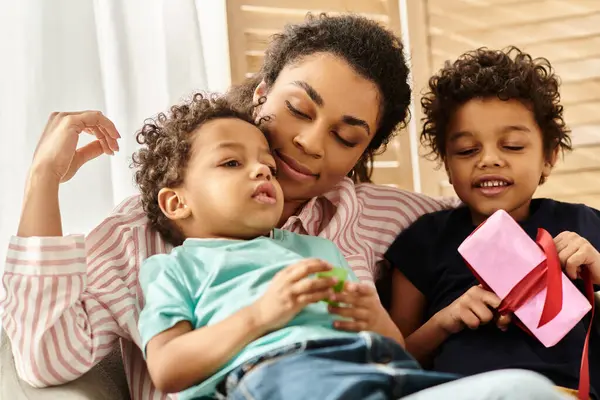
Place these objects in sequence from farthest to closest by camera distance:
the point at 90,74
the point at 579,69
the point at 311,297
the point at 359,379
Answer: the point at 579,69
the point at 90,74
the point at 311,297
the point at 359,379

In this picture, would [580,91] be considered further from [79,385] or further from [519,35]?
[79,385]

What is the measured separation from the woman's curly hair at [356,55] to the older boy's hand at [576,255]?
1.30ft

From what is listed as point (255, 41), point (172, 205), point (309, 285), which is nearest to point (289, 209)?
point (172, 205)

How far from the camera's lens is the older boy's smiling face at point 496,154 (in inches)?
55.9

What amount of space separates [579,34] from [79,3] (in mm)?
1381

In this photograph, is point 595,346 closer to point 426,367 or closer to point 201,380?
point 426,367

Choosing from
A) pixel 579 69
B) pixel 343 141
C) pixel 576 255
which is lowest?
pixel 576 255

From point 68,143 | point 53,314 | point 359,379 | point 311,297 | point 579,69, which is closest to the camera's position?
point 359,379

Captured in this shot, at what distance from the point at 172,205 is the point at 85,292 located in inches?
7.2

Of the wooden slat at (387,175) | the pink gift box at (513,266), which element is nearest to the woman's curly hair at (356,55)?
the pink gift box at (513,266)

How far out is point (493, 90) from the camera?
146 cm

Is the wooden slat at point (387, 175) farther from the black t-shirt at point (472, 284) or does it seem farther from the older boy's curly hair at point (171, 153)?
the older boy's curly hair at point (171, 153)

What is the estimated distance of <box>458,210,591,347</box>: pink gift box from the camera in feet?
4.08

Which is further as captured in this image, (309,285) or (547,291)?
(547,291)
